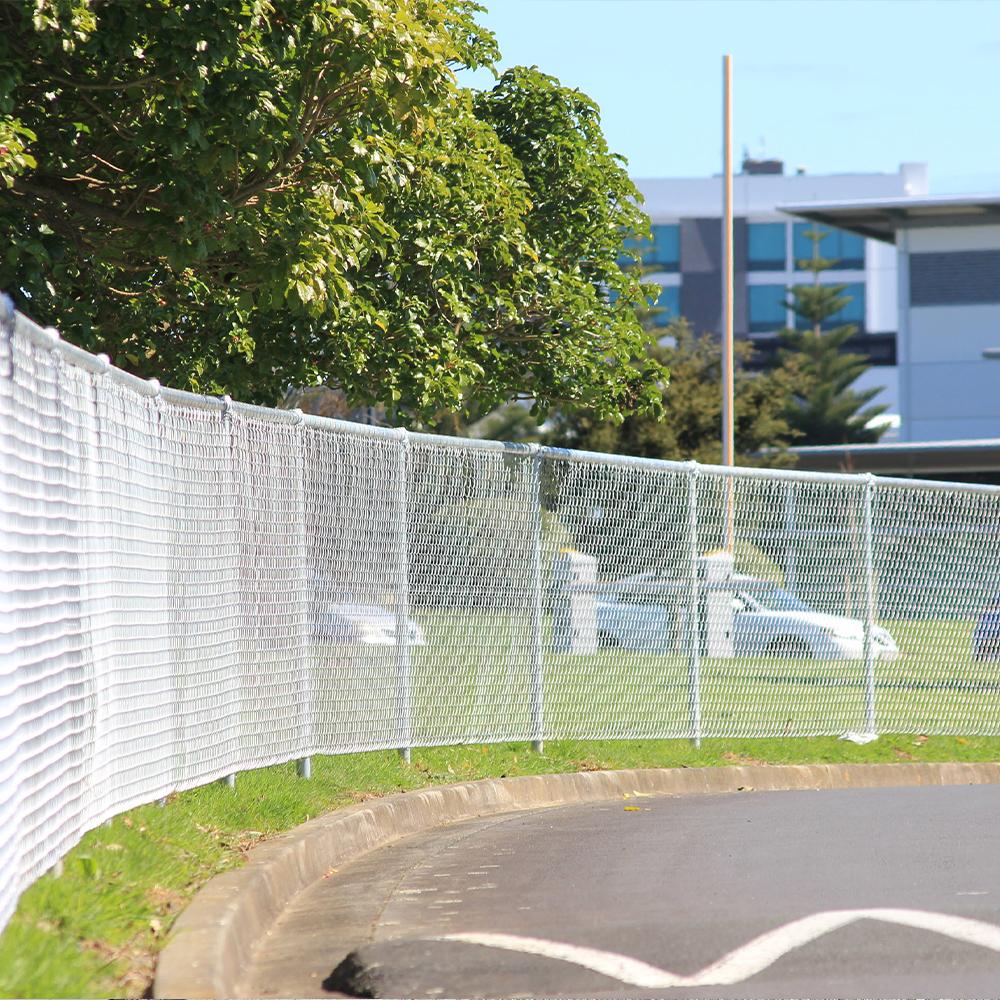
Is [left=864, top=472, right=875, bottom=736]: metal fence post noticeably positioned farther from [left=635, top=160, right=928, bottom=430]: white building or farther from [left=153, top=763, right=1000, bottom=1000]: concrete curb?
[left=635, top=160, right=928, bottom=430]: white building

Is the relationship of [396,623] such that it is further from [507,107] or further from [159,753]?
[507,107]

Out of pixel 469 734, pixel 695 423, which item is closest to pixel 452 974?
pixel 469 734

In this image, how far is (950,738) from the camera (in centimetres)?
1355

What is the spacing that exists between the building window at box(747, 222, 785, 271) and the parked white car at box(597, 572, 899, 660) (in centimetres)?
6979

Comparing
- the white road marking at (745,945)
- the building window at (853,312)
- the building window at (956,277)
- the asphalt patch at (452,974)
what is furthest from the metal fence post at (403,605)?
the building window at (853,312)

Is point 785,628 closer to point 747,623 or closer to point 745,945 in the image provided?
point 747,623

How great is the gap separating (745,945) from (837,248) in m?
78.3

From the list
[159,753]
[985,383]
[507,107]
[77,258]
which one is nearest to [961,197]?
[985,383]

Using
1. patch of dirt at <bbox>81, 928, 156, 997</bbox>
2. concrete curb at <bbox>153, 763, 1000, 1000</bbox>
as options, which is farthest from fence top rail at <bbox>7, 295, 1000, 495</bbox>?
concrete curb at <bbox>153, 763, 1000, 1000</bbox>

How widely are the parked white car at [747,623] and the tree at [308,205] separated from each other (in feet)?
8.94

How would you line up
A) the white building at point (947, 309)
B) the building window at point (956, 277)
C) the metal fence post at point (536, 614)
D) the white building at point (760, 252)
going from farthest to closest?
the white building at point (760, 252), the building window at point (956, 277), the white building at point (947, 309), the metal fence post at point (536, 614)

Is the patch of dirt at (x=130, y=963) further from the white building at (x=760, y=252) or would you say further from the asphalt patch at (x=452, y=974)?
the white building at (x=760, y=252)

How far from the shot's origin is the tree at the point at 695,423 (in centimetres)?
3684

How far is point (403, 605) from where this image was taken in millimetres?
9992
